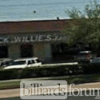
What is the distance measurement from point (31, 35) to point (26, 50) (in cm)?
296

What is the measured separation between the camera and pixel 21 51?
3259cm

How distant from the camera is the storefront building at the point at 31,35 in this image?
3112cm

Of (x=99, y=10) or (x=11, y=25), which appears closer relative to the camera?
(x=99, y=10)

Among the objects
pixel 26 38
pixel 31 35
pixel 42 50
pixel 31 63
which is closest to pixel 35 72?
pixel 31 63

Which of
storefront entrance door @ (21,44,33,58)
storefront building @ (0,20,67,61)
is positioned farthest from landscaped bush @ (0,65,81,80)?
storefront entrance door @ (21,44,33,58)

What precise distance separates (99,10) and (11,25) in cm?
1977

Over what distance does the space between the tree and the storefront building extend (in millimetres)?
16207

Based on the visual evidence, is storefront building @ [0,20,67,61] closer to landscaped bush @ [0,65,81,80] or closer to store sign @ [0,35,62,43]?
store sign @ [0,35,62,43]

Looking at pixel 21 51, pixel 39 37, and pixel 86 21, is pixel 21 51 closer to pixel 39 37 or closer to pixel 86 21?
pixel 39 37

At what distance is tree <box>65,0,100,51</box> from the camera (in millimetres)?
13412

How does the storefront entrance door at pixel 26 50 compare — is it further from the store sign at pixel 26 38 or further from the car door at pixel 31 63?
the car door at pixel 31 63

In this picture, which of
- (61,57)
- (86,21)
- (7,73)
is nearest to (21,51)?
(61,57)

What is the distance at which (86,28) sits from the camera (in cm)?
1372

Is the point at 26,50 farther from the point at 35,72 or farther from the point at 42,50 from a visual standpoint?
the point at 35,72
